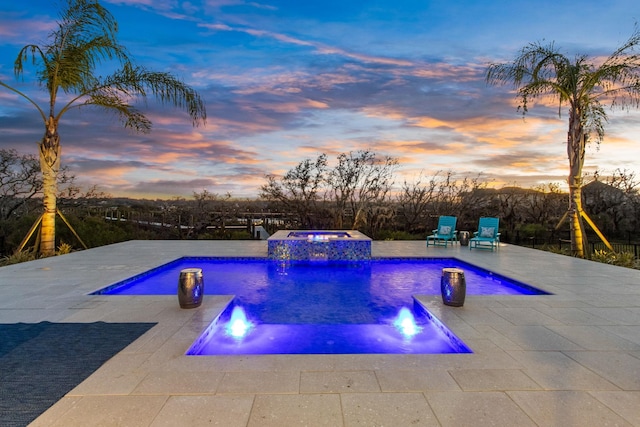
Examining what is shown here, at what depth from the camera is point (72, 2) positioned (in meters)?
7.81

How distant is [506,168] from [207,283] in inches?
523

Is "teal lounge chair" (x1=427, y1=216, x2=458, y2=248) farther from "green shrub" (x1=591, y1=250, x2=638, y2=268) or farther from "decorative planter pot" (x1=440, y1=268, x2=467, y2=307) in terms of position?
"decorative planter pot" (x1=440, y1=268, x2=467, y2=307)

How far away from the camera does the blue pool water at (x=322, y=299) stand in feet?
11.7

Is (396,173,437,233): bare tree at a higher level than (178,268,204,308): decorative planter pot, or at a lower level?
higher

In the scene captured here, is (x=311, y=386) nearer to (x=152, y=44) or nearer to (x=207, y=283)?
(x=207, y=283)

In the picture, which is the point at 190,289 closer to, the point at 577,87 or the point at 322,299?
the point at 322,299

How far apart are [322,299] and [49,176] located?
22.8 ft

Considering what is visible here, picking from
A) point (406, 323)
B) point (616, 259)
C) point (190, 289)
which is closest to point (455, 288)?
point (406, 323)

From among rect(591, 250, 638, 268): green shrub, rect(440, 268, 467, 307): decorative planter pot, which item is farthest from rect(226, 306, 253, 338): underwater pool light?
rect(591, 250, 638, 268): green shrub

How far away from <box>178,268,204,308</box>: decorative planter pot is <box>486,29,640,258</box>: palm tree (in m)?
8.45

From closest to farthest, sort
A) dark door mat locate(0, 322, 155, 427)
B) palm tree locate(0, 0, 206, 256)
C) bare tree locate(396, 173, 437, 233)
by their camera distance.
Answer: dark door mat locate(0, 322, 155, 427)
palm tree locate(0, 0, 206, 256)
bare tree locate(396, 173, 437, 233)

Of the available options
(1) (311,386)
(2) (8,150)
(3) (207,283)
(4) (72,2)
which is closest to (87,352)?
(1) (311,386)

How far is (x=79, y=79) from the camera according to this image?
26.5 feet

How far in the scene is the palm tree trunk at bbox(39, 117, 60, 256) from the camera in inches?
311
